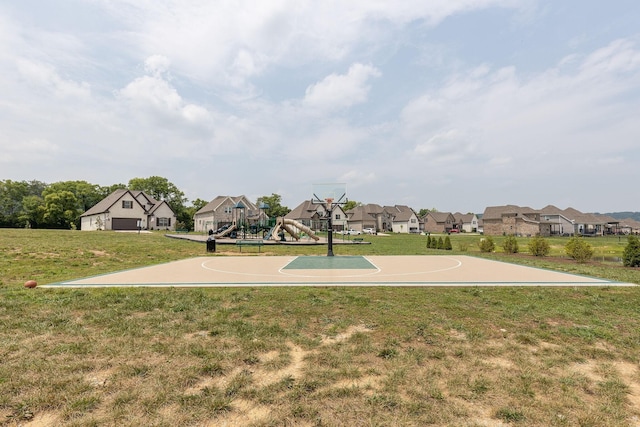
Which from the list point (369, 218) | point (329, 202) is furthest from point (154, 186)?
point (329, 202)

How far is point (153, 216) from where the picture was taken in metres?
60.2

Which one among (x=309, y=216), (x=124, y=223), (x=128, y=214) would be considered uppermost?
(x=128, y=214)

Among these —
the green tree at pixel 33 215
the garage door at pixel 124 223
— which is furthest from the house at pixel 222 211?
the green tree at pixel 33 215

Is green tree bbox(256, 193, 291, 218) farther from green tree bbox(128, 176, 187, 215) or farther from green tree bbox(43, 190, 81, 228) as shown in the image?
green tree bbox(43, 190, 81, 228)

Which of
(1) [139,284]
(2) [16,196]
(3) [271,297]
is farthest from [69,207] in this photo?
(3) [271,297]

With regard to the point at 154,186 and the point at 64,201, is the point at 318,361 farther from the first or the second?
the point at 154,186

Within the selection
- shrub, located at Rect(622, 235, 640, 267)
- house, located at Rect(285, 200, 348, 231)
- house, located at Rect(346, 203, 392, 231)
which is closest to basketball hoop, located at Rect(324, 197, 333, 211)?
shrub, located at Rect(622, 235, 640, 267)

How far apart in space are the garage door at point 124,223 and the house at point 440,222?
77957mm

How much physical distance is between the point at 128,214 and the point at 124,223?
5.72ft

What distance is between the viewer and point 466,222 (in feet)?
339

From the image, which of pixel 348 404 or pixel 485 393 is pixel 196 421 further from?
pixel 485 393

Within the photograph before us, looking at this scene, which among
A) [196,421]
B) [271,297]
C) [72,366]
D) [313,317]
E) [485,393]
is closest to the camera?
[196,421]

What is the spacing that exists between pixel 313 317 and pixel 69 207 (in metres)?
77.1

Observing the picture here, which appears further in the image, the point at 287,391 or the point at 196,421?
the point at 287,391
